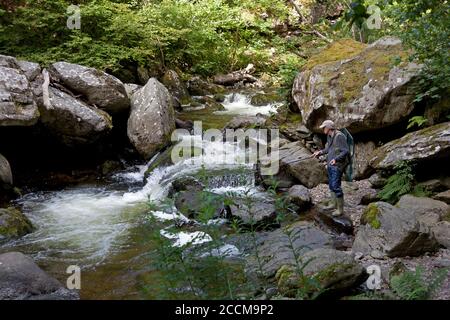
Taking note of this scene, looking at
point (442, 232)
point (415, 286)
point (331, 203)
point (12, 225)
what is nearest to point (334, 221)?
point (331, 203)

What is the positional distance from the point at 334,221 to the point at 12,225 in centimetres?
628

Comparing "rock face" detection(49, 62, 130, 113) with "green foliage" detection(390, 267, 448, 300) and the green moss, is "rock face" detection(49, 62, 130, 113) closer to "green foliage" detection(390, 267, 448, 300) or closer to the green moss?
the green moss

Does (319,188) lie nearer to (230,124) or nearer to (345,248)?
(345,248)

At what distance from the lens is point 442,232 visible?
663cm

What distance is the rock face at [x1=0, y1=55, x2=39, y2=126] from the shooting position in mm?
9659

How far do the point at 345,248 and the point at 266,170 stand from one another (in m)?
3.74

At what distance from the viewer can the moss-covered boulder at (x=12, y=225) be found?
27.3 ft

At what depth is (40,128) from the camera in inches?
444

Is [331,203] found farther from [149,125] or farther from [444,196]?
[149,125]

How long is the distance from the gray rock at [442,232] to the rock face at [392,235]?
304 millimetres

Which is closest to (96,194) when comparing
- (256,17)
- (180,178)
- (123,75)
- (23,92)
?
(180,178)

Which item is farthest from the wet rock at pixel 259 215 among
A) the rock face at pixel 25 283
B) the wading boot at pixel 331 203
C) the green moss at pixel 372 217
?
the rock face at pixel 25 283

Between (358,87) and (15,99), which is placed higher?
(358,87)

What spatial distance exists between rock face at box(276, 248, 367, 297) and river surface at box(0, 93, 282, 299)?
1416 millimetres
